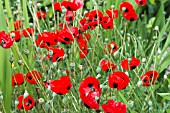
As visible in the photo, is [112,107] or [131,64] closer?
[112,107]

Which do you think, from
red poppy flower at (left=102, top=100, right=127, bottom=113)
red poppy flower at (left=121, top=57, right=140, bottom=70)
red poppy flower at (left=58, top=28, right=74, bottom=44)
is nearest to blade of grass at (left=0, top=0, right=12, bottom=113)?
red poppy flower at (left=58, top=28, right=74, bottom=44)

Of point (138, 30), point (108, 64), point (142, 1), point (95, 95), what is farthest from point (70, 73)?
point (138, 30)

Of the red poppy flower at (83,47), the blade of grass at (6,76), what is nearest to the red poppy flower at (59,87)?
the blade of grass at (6,76)

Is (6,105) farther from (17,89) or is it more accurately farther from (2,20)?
(2,20)

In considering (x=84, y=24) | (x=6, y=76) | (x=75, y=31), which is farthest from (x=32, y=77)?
(x=84, y=24)

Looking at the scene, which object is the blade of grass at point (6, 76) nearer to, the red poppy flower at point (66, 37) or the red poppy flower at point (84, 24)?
the red poppy flower at point (66, 37)

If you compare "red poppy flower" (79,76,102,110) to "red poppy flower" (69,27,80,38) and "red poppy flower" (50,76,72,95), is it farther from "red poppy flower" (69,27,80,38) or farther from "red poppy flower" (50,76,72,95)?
"red poppy flower" (69,27,80,38)

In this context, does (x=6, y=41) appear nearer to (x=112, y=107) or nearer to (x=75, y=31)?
(x=75, y=31)

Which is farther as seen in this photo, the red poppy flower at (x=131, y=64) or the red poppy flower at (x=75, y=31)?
the red poppy flower at (x=75, y=31)

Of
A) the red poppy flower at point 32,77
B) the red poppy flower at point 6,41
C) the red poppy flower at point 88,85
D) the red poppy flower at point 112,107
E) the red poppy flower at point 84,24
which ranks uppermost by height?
the red poppy flower at point 6,41
